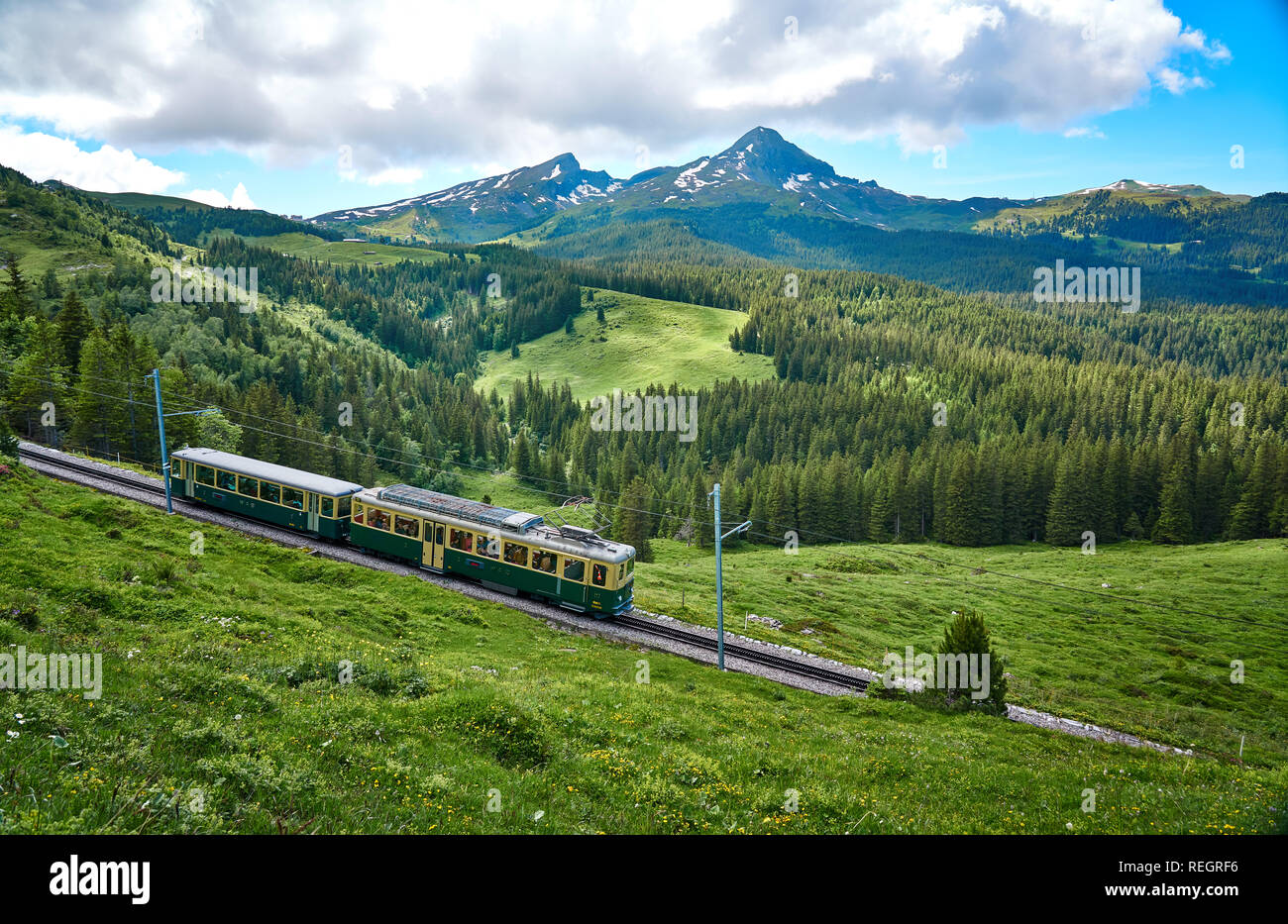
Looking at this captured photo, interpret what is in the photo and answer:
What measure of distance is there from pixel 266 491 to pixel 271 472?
1256 millimetres

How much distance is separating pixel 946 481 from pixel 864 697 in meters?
92.3

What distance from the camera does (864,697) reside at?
110 feet

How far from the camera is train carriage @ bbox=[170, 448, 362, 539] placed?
4159 centimetres

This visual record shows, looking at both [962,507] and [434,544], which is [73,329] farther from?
[962,507]

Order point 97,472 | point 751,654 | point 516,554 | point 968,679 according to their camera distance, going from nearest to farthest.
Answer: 1. point 968,679
2. point 751,654
3. point 516,554
4. point 97,472

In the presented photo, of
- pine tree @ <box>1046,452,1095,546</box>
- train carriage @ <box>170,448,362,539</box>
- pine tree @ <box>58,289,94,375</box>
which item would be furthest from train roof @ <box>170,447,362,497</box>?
pine tree @ <box>1046,452,1095,546</box>

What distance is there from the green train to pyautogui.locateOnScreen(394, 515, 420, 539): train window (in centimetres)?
6

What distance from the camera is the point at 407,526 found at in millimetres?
39938

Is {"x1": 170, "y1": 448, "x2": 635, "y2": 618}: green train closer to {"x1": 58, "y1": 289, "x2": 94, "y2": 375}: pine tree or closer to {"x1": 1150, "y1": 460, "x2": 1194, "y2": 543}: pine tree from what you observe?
{"x1": 58, "y1": 289, "x2": 94, "y2": 375}: pine tree

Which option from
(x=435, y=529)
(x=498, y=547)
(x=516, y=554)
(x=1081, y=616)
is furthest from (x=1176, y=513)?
(x=435, y=529)

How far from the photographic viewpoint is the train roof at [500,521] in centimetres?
3703

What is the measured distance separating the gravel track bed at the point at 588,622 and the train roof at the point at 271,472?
331cm

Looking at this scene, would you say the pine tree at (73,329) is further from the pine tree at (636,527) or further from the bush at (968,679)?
the bush at (968,679)

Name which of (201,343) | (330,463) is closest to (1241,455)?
(330,463)
